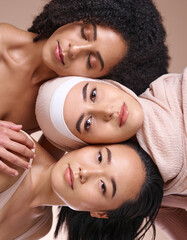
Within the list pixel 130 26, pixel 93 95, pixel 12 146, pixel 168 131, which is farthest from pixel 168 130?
pixel 12 146

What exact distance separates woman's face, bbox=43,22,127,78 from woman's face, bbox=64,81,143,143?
0.29ft

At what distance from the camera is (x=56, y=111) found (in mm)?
1609

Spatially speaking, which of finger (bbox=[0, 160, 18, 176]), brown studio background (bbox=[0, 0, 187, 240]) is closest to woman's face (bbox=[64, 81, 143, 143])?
finger (bbox=[0, 160, 18, 176])

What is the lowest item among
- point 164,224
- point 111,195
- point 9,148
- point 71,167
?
point 164,224

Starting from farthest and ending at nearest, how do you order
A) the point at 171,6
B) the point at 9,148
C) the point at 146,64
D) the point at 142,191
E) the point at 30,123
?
the point at 171,6
the point at 30,123
the point at 146,64
the point at 142,191
the point at 9,148

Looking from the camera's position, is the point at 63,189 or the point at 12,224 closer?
the point at 63,189

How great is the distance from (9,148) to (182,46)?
168 centimetres

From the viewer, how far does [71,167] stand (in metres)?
1.58

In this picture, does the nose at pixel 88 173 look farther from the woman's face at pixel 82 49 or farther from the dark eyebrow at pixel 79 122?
the woman's face at pixel 82 49

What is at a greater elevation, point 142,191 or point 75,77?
point 75,77

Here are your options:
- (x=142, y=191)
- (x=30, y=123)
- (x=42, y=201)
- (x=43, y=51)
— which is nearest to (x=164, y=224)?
(x=142, y=191)

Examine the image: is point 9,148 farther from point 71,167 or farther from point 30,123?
point 30,123

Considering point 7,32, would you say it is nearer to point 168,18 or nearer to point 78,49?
point 78,49

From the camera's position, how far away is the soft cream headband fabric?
5.28 feet
